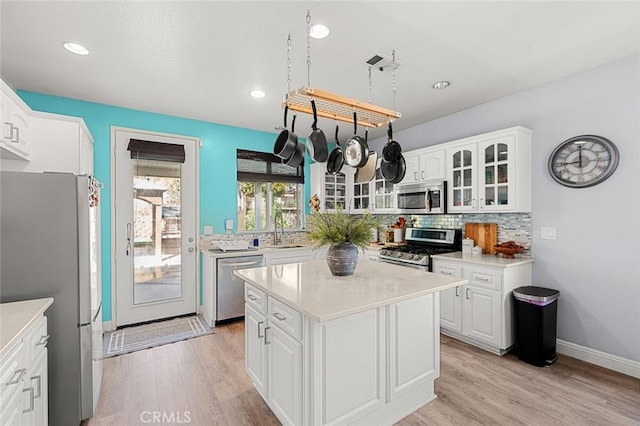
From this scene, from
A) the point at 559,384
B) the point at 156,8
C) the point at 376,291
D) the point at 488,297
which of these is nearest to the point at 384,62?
the point at 156,8

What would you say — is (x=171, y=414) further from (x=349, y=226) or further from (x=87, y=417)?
(x=349, y=226)

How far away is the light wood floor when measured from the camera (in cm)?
204

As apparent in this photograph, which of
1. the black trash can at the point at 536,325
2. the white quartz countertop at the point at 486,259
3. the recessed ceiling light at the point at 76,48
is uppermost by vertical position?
the recessed ceiling light at the point at 76,48

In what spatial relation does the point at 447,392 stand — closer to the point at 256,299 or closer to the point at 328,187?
the point at 256,299

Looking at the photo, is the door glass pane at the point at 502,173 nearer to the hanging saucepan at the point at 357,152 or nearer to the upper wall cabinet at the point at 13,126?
the hanging saucepan at the point at 357,152

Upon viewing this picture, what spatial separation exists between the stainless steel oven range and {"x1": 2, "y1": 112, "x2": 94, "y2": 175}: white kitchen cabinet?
11.0 feet

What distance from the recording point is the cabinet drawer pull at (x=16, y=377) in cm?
126

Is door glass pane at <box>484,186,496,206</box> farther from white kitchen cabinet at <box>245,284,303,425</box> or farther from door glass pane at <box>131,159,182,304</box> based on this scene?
door glass pane at <box>131,159,182,304</box>

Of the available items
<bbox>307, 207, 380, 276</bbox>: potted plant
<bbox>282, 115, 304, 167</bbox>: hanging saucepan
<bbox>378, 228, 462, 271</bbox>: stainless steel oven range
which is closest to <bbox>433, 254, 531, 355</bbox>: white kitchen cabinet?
<bbox>378, 228, 462, 271</bbox>: stainless steel oven range

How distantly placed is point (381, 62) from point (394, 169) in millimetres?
914

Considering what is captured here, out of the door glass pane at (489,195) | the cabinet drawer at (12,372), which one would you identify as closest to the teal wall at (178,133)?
the cabinet drawer at (12,372)

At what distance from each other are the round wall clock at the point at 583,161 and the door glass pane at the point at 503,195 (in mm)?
418

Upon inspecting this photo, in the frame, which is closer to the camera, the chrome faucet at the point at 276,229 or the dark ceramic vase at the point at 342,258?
the dark ceramic vase at the point at 342,258

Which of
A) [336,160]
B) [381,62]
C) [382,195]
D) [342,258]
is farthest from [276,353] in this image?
[382,195]
